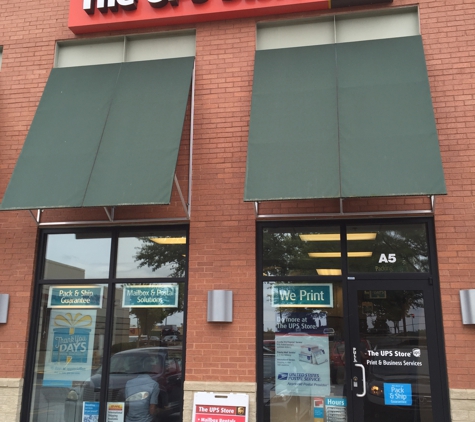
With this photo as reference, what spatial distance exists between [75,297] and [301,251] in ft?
11.1

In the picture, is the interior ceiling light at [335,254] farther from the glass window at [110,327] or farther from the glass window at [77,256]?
the glass window at [77,256]

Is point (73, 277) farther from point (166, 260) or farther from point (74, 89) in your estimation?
point (74, 89)

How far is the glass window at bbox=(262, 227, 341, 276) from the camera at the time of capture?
663 centimetres

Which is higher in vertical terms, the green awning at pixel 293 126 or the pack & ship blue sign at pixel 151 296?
the green awning at pixel 293 126

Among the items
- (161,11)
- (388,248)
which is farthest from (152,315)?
(161,11)

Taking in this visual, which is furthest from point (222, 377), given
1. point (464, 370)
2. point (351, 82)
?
point (351, 82)

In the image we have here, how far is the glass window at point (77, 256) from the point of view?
7242 millimetres

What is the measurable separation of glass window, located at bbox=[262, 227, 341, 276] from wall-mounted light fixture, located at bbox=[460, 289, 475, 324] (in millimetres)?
1542

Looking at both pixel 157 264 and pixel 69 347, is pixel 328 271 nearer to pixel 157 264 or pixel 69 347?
pixel 157 264

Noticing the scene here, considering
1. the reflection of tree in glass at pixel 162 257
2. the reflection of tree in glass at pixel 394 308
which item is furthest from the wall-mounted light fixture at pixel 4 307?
the reflection of tree in glass at pixel 394 308

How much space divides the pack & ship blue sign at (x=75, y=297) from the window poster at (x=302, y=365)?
106 inches

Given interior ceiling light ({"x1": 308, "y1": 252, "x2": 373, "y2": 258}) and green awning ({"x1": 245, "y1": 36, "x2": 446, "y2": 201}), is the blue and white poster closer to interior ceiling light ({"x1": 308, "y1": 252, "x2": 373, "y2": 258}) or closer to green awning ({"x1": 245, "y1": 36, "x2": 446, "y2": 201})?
interior ceiling light ({"x1": 308, "y1": 252, "x2": 373, "y2": 258})

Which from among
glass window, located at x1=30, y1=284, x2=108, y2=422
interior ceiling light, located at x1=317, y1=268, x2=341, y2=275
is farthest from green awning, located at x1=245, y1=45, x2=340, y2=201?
glass window, located at x1=30, y1=284, x2=108, y2=422

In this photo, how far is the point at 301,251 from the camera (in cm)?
675
